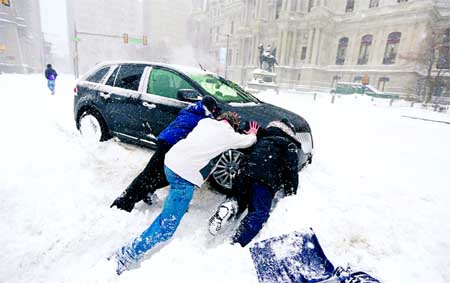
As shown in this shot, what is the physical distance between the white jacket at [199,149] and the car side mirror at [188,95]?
1354 millimetres

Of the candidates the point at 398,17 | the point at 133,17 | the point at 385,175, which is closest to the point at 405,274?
the point at 385,175

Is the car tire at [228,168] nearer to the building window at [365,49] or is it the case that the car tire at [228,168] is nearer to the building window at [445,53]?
the building window at [445,53]

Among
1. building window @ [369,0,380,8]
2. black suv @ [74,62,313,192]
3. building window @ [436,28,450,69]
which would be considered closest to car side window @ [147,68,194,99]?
black suv @ [74,62,313,192]

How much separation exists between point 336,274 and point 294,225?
653 millimetres

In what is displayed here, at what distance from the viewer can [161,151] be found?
9.42 ft

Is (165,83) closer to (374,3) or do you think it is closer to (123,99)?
(123,99)

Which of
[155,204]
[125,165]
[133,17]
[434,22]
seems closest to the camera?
[155,204]

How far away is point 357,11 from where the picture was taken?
3647cm

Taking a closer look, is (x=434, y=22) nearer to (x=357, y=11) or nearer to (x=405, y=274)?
(x=357, y=11)

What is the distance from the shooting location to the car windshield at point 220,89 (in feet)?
13.0

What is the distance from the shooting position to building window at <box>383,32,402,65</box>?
3331 cm

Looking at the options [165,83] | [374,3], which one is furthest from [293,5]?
[165,83]

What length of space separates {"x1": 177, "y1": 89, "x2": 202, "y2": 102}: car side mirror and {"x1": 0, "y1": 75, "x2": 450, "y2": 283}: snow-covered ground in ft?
4.49

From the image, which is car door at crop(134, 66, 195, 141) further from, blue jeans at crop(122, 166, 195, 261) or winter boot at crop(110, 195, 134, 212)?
blue jeans at crop(122, 166, 195, 261)
